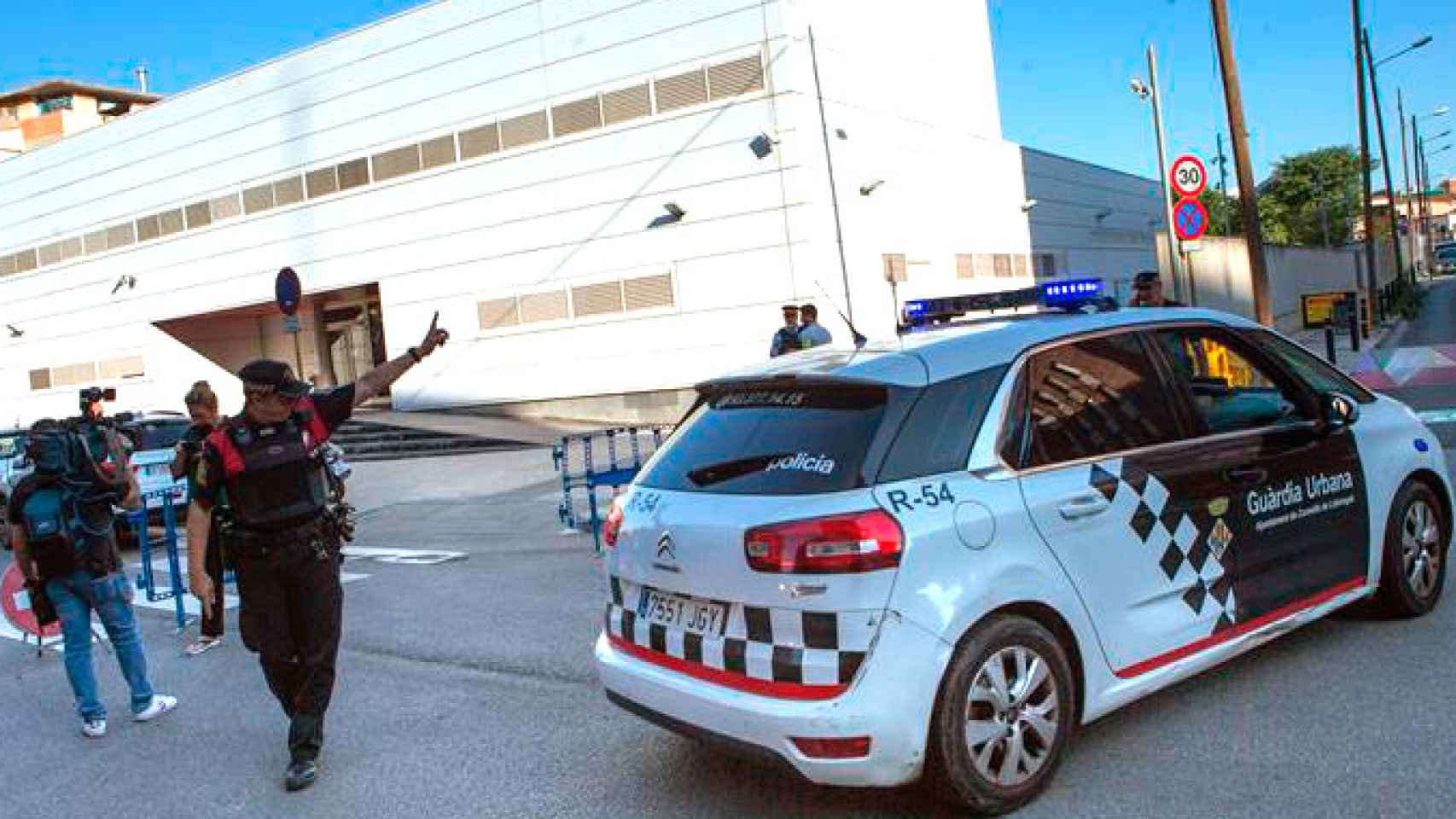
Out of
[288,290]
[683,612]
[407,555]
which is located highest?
[288,290]

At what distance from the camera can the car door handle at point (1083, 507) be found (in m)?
3.65

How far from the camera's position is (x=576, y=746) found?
15.0 ft

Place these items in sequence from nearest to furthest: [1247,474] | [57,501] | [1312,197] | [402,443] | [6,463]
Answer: [1247,474] < [57,501] < [6,463] < [402,443] < [1312,197]

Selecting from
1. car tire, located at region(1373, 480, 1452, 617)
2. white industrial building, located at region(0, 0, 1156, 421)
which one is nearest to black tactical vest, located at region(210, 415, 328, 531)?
car tire, located at region(1373, 480, 1452, 617)

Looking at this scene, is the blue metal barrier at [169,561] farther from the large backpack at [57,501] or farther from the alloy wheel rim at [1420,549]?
the alloy wheel rim at [1420,549]

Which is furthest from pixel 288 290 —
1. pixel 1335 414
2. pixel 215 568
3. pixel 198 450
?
pixel 1335 414

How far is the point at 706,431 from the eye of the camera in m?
4.05

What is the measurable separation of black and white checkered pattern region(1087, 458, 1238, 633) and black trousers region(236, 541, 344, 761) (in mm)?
3065

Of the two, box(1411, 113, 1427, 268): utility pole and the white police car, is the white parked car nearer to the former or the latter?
the white police car

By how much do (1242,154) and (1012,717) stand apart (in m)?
13.5

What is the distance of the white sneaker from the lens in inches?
223

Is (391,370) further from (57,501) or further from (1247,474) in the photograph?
(1247,474)

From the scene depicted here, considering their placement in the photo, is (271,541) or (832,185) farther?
(832,185)

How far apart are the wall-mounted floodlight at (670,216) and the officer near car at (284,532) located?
1720 centimetres
